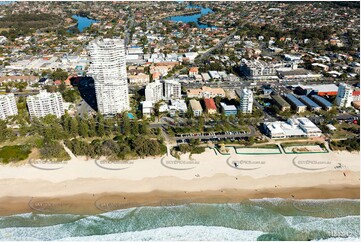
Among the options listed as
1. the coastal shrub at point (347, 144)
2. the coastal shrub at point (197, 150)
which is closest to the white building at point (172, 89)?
the coastal shrub at point (197, 150)

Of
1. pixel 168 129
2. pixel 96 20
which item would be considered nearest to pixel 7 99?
pixel 168 129

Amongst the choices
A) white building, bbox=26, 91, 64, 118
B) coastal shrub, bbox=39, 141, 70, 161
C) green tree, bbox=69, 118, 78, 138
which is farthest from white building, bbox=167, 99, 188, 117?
coastal shrub, bbox=39, 141, 70, 161

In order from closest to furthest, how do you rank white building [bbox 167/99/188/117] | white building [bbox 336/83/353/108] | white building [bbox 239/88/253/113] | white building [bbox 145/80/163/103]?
white building [bbox 239/88/253/113], white building [bbox 167/99/188/117], white building [bbox 336/83/353/108], white building [bbox 145/80/163/103]

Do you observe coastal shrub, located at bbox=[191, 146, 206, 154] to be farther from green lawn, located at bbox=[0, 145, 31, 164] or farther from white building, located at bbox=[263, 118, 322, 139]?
green lawn, located at bbox=[0, 145, 31, 164]

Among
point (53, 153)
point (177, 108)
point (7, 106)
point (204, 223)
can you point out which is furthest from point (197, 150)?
point (7, 106)

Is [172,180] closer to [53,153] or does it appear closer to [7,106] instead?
[53,153]

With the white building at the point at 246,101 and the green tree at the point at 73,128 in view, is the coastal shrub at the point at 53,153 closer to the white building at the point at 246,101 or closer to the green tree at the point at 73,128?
the green tree at the point at 73,128
